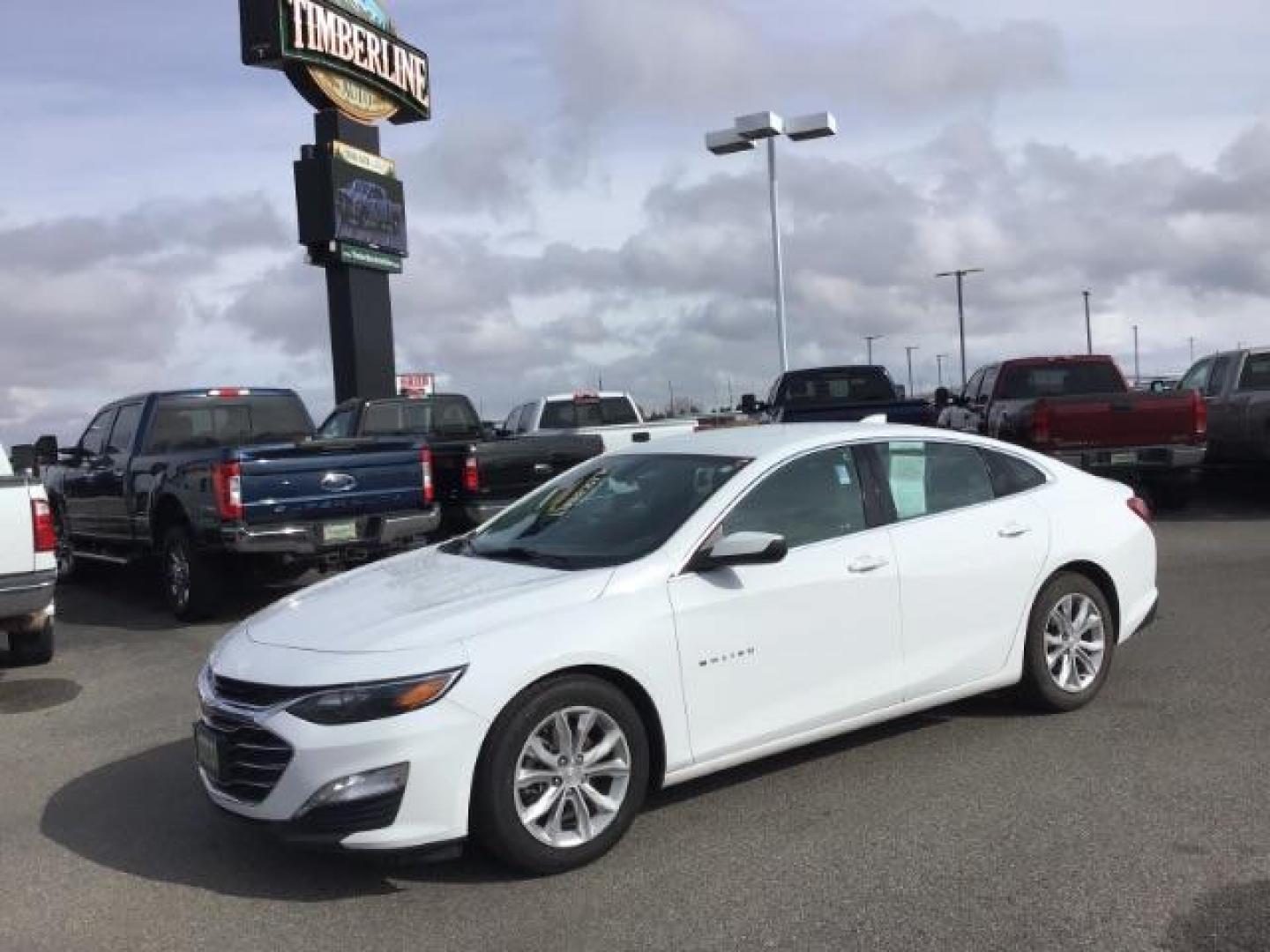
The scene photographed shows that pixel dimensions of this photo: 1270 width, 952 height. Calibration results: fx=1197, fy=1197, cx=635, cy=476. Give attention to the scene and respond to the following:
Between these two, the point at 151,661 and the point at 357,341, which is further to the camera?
the point at 357,341

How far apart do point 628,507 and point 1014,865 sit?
213 centimetres

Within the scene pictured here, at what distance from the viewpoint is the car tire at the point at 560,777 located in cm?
412

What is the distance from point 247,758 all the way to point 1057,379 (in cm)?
1374

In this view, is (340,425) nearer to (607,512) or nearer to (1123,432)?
(1123,432)

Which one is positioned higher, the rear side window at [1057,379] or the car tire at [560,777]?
the rear side window at [1057,379]

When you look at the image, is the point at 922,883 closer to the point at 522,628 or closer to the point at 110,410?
the point at 522,628

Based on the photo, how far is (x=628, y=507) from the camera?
17.3 ft

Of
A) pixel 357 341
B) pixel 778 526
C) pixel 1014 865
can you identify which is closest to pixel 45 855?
pixel 778 526

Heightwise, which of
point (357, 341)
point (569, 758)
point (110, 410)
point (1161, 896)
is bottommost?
point (1161, 896)

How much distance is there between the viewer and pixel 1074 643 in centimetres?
596

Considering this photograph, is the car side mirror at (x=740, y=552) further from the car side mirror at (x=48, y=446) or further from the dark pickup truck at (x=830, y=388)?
the dark pickup truck at (x=830, y=388)

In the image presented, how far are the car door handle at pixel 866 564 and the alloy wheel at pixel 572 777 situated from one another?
4.38ft

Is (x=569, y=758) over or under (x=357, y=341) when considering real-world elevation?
under

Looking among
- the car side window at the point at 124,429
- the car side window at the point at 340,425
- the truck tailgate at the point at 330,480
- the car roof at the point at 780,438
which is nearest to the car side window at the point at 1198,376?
the car side window at the point at 340,425
